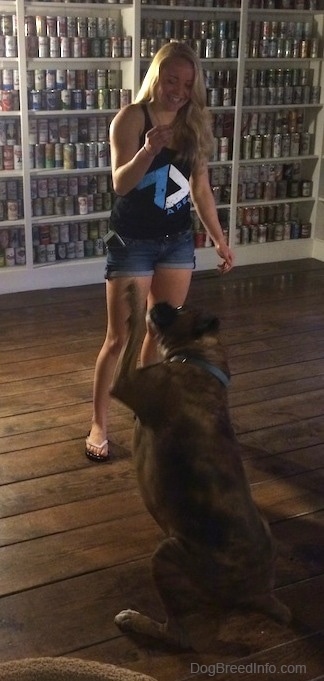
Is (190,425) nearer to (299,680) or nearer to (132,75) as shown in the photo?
(299,680)

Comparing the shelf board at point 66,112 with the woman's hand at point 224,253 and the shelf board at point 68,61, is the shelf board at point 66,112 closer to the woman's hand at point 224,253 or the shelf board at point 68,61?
the shelf board at point 68,61

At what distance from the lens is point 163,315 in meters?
1.87

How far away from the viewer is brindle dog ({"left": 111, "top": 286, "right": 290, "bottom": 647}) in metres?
1.68

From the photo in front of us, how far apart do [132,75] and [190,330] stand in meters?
3.23

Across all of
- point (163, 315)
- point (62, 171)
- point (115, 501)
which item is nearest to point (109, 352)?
point (115, 501)

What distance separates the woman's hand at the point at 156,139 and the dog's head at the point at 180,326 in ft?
1.77

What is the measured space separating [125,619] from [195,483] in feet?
1.58

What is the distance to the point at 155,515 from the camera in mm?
1829

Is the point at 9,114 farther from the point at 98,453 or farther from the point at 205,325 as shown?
the point at 205,325

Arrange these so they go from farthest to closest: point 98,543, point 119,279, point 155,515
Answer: point 119,279, point 98,543, point 155,515

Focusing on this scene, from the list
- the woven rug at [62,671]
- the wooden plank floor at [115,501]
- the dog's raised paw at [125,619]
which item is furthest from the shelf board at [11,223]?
the woven rug at [62,671]

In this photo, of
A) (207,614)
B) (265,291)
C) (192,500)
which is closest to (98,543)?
(207,614)

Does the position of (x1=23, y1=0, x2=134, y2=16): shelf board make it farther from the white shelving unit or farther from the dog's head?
the dog's head

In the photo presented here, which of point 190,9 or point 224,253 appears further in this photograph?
point 190,9
